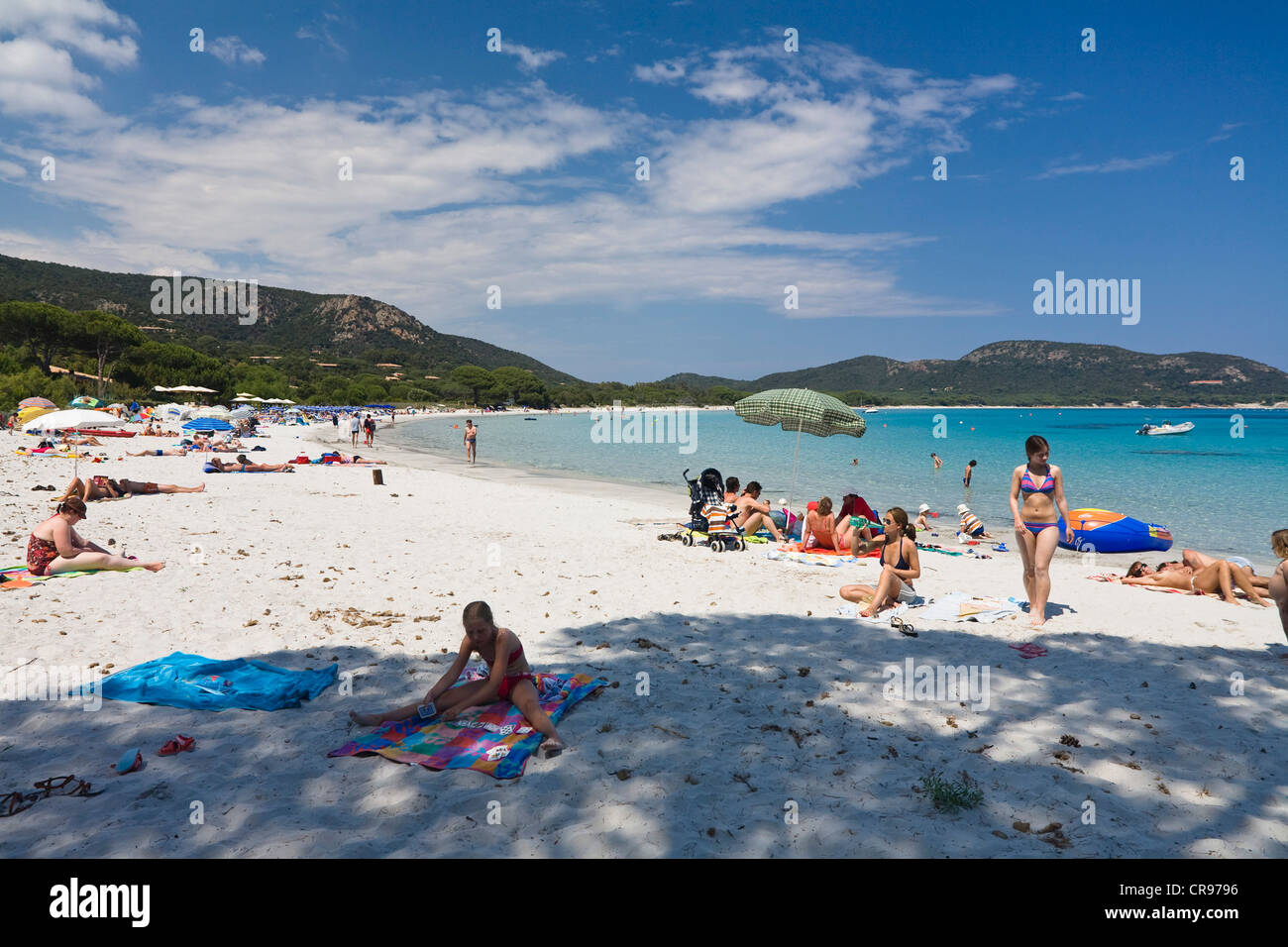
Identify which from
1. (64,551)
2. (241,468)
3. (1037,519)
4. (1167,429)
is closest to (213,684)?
(64,551)

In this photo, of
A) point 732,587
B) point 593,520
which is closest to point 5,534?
point 593,520

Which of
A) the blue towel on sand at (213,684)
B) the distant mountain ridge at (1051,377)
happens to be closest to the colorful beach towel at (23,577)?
the blue towel on sand at (213,684)

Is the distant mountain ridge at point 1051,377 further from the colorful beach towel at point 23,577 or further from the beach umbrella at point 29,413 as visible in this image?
the colorful beach towel at point 23,577

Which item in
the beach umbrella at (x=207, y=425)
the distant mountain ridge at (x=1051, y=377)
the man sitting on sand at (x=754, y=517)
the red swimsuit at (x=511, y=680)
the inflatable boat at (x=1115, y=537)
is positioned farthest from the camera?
the distant mountain ridge at (x=1051, y=377)

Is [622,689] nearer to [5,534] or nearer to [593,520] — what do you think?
[593,520]

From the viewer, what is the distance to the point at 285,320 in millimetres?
138625

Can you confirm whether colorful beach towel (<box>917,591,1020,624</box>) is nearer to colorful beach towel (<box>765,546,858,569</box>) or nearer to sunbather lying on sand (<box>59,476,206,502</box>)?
colorful beach towel (<box>765,546,858,569</box>)

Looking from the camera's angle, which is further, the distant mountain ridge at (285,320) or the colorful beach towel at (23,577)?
the distant mountain ridge at (285,320)

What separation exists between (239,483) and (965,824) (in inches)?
651

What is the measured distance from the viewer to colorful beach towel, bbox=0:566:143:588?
21.4ft

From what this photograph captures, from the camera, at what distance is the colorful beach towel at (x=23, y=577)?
652 cm

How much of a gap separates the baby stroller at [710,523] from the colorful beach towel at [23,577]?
7.12 metres

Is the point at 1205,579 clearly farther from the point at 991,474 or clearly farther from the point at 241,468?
the point at 991,474

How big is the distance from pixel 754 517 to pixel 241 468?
1428 cm
